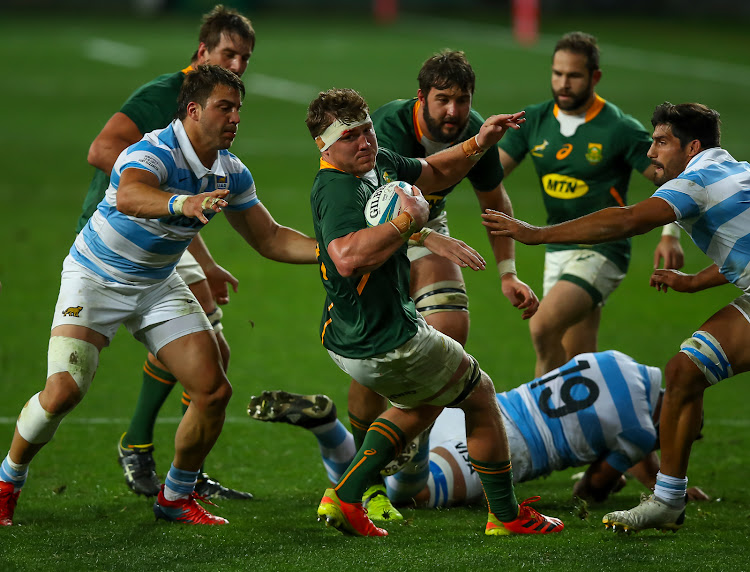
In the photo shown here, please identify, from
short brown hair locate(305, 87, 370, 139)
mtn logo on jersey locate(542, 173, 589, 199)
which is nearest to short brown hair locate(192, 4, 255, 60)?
short brown hair locate(305, 87, 370, 139)

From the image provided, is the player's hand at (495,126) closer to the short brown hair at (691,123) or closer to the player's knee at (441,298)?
the short brown hair at (691,123)

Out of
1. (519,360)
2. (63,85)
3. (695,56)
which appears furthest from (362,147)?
(695,56)

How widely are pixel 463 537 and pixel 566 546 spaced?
19.9 inches

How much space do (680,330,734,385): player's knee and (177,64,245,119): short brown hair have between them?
2588mm

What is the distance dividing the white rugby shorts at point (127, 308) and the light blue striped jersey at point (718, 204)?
2454 mm

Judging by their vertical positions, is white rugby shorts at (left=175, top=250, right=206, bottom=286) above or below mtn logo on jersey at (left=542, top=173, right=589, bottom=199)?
below

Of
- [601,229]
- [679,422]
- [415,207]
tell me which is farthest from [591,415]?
[415,207]

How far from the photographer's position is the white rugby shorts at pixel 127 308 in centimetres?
577

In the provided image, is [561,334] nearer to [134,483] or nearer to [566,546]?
[566,546]

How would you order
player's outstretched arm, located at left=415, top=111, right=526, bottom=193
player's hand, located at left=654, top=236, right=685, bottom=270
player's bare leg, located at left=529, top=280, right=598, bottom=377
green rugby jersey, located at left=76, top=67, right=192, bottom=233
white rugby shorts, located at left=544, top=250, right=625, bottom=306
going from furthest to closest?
1. white rugby shorts, located at left=544, top=250, right=625, bottom=306
2. player's bare leg, located at left=529, top=280, right=598, bottom=377
3. player's hand, located at left=654, top=236, right=685, bottom=270
4. green rugby jersey, located at left=76, top=67, right=192, bottom=233
5. player's outstretched arm, located at left=415, top=111, right=526, bottom=193

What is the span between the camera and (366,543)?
5.39 meters

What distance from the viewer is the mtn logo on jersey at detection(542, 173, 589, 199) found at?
301 inches

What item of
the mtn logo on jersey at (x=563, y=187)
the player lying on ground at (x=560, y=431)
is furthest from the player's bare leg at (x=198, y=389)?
the mtn logo on jersey at (x=563, y=187)

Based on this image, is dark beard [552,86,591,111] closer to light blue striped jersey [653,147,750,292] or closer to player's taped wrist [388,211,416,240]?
light blue striped jersey [653,147,750,292]
